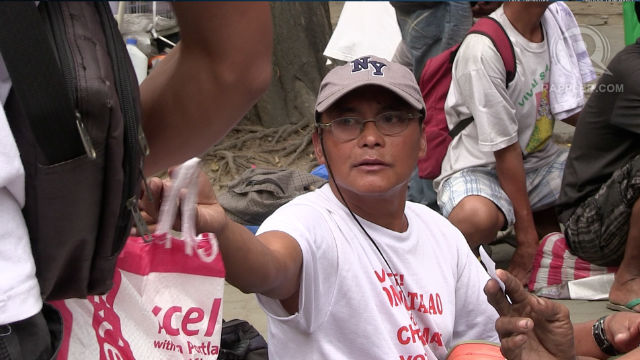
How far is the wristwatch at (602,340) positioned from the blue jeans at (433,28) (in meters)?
1.83

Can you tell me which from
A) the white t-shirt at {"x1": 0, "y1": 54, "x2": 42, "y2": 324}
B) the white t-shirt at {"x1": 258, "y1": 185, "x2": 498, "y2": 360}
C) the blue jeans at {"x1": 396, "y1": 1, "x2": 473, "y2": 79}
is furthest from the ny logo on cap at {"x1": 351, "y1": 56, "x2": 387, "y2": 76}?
the blue jeans at {"x1": 396, "y1": 1, "x2": 473, "y2": 79}

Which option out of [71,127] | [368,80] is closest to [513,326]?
[368,80]

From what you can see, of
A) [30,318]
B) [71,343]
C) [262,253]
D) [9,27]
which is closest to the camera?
[9,27]

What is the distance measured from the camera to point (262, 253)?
151 centimetres

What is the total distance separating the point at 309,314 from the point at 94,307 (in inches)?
20.0

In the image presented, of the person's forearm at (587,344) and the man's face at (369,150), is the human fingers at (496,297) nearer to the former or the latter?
the man's face at (369,150)

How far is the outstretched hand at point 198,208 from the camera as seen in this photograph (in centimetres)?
124

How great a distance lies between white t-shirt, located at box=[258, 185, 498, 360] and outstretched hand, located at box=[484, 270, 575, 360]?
0.24m

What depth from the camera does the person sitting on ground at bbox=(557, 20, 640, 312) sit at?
3047mm

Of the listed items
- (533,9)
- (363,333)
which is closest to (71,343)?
(363,333)

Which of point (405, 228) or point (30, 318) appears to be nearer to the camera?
point (30, 318)

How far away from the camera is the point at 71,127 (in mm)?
853

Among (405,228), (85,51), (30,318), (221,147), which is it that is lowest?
(221,147)

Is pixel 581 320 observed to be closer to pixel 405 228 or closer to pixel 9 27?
pixel 405 228
